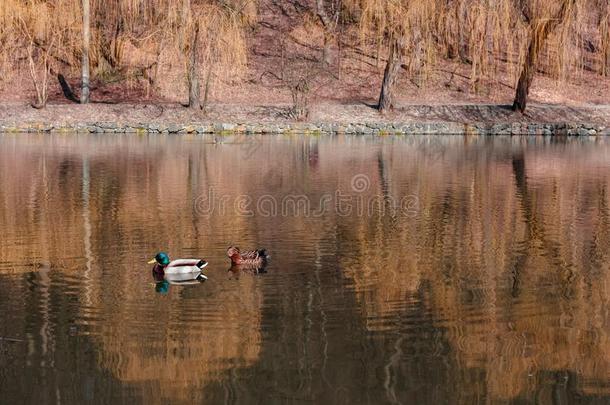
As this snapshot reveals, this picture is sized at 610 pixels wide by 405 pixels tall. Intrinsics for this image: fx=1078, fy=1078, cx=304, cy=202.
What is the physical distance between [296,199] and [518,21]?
21.5 metres

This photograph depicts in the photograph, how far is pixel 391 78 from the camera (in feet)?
139

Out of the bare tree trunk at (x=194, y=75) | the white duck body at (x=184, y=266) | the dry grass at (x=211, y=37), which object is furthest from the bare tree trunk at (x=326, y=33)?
the white duck body at (x=184, y=266)

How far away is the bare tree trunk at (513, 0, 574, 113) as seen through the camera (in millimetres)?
39500

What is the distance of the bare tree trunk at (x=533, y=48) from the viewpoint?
3950 centimetres

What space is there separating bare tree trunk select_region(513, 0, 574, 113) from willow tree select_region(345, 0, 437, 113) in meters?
3.69

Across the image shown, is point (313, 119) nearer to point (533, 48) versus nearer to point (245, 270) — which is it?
point (533, 48)

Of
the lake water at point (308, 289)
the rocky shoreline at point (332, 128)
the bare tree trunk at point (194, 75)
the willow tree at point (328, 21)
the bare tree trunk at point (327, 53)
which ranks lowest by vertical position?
the lake water at point (308, 289)

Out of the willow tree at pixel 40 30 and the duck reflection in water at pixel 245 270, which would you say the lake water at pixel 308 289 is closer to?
the duck reflection in water at pixel 245 270

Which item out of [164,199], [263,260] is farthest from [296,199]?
[263,260]

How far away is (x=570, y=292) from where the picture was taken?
45.2 feet

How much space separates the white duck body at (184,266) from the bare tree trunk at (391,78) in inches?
1147

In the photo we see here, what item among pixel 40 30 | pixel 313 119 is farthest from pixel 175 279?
pixel 40 30

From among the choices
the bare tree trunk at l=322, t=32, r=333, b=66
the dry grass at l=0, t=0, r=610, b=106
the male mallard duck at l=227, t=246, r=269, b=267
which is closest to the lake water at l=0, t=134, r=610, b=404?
the male mallard duck at l=227, t=246, r=269, b=267

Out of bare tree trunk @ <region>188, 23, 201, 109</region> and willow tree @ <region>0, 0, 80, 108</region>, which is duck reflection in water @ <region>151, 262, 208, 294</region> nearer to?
bare tree trunk @ <region>188, 23, 201, 109</region>
